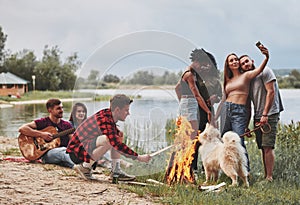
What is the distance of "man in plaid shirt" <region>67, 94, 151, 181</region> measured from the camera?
12.6 ft

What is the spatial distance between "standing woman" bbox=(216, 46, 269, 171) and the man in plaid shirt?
0.86 metres

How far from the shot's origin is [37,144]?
489 cm

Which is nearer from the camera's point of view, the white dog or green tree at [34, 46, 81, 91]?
the white dog

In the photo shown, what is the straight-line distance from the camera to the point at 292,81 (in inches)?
296

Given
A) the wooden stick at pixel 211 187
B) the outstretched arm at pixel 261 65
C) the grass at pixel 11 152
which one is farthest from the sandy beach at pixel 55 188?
the outstretched arm at pixel 261 65

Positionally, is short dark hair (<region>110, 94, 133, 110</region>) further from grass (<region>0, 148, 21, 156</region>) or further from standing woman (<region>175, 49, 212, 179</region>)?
grass (<region>0, 148, 21, 156</region>)

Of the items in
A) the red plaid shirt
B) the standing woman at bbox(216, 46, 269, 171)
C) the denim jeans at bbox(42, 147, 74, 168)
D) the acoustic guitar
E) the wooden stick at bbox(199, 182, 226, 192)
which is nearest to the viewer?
the wooden stick at bbox(199, 182, 226, 192)

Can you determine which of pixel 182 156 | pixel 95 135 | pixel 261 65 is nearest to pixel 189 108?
pixel 182 156

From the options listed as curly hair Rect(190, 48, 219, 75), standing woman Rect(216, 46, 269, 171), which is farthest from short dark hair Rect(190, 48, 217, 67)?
standing woman Rect(216, 46, 269, 171)

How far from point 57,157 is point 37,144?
28 centimetres

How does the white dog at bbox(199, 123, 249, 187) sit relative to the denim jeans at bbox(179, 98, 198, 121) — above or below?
below

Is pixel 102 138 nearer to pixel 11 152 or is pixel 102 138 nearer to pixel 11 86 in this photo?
pixel 11 152

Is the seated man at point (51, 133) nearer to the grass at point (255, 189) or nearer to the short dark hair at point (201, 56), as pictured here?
the grass at point (255, 189)

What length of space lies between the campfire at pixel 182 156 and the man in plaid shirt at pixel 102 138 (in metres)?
0.29
